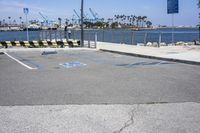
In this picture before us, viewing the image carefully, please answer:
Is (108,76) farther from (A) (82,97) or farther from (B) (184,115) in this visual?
(B) (184,115)

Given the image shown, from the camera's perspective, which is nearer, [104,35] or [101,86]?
[101,86]

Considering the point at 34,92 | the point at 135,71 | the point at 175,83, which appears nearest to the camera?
the point at 34,92

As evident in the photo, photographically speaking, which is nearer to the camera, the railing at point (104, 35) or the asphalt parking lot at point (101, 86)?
the asphalt parking lot at point (101, 86)

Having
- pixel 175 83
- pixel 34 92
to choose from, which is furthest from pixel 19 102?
pixel 175 83

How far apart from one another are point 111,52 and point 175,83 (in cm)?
1428

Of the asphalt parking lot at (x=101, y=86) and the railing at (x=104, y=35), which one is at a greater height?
the railing at (x=104, y=35)

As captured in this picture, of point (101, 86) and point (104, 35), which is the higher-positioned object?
point (104, 35)

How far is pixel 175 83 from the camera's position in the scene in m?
11.1

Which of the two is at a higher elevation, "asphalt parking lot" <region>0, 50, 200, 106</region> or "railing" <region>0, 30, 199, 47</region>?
"railing" <region>0, 30, 199, 47</region>

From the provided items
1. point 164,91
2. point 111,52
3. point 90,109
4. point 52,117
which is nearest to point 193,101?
point 164,91

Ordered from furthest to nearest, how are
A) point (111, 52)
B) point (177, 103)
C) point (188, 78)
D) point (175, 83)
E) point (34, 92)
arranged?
point (111, 52), point (188, 78), point (175, 83), point (34, 92), point (177, 103)

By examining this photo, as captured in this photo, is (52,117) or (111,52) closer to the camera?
(52,117)

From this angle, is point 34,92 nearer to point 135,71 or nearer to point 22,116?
point 22,116

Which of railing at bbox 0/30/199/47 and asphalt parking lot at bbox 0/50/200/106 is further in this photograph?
railing at bbox 0/30/199/47
